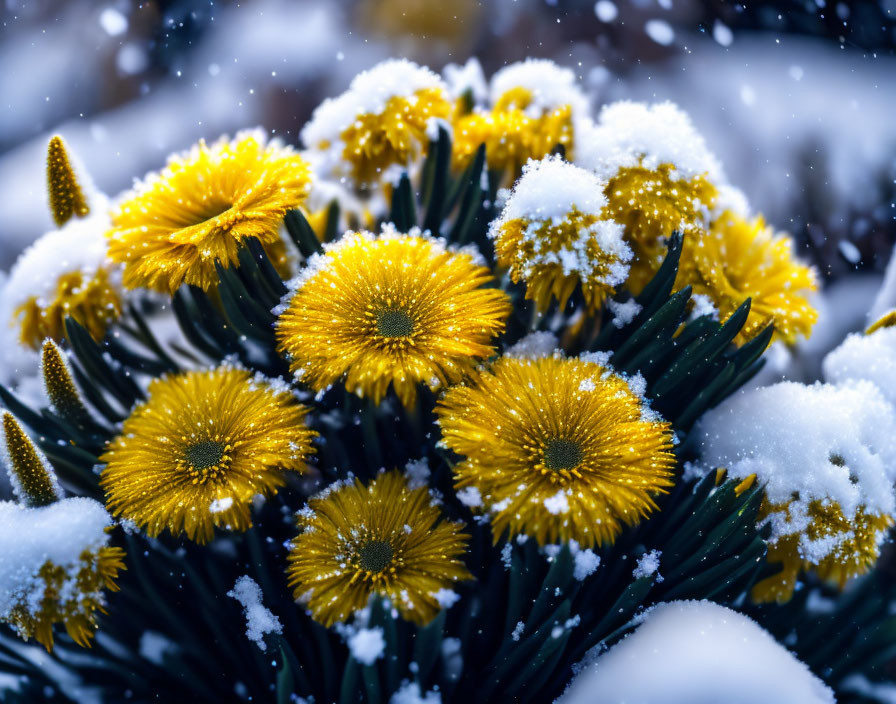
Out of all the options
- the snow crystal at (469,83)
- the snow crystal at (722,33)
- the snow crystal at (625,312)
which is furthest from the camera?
the snow crystal at (722,33)

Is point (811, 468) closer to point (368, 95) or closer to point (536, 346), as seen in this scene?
point (536, 346)

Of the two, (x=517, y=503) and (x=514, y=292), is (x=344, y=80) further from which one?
(x=517, y=503)

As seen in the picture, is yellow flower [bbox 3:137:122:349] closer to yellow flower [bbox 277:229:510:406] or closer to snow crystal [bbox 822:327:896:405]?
yellow flower [bbox 277:229:510:406]

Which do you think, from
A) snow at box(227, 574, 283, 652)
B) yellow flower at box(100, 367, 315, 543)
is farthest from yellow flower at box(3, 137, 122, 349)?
snow at box(227, 574, 283, 652)

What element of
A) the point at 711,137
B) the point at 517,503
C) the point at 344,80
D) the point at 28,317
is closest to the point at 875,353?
the point at 517,503

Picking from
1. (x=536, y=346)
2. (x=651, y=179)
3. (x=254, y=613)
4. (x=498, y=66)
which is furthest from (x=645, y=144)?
(x=498, y=66)

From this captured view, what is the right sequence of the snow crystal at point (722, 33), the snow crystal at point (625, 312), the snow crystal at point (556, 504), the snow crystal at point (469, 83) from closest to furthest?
the snow crystal at point (556, 504) → the snow crystal at point (625, 312) → the snow crystal at point (469, 83) → the snow crystal at point (722, 33)

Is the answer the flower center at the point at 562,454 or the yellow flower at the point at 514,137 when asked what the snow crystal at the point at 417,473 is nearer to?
the flower center at the point at 562,454

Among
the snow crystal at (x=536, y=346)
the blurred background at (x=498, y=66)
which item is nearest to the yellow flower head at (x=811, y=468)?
the snow crystal at (x=536, y=346)
